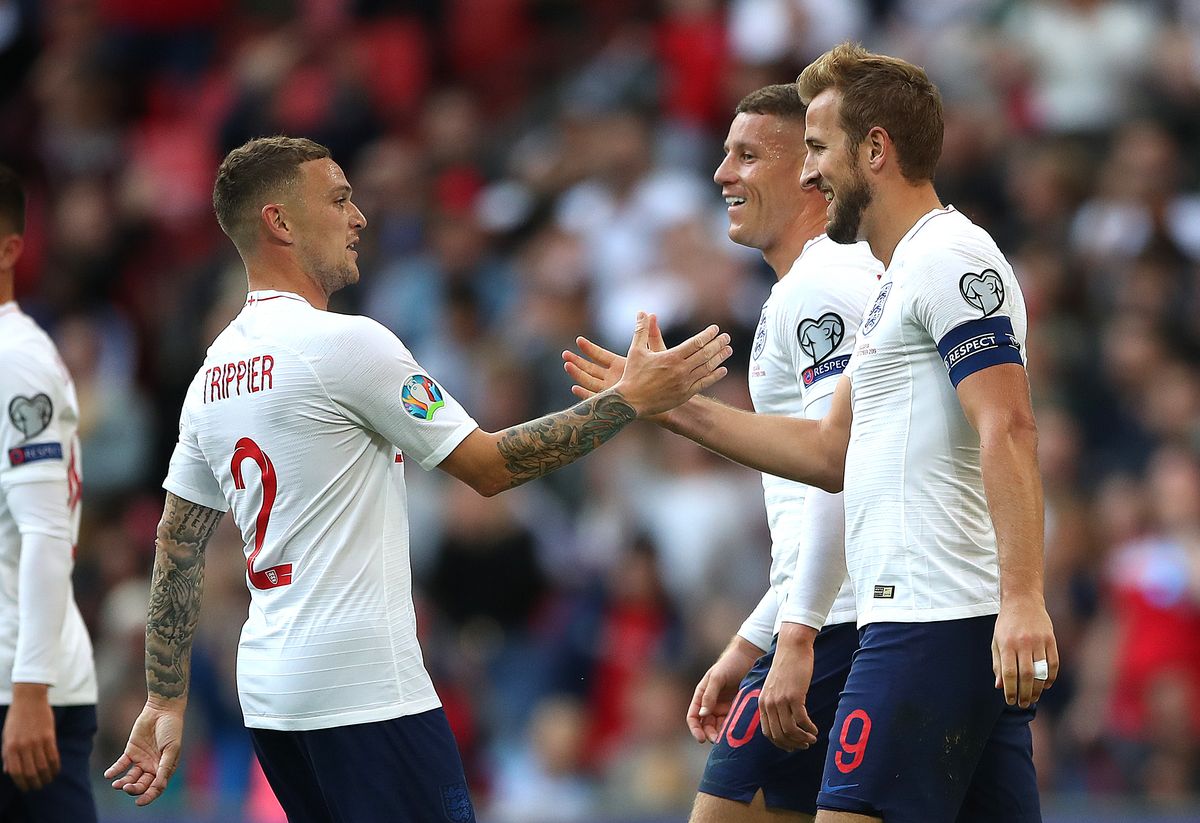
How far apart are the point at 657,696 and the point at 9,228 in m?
4.98

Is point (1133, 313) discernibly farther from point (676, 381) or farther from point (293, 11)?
point (293, 11)

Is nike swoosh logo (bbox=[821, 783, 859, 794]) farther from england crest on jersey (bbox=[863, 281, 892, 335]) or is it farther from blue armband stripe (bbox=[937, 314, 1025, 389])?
england crest on jersey (bbox=[863, 281, 892, 335])

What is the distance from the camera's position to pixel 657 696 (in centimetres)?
1025

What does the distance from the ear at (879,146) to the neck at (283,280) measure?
1.69 m

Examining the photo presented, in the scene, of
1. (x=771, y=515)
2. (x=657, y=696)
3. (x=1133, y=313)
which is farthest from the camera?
(x=1133, y=313)

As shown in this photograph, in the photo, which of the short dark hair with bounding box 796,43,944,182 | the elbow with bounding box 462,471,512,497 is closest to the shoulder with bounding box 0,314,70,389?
the elbow with bounding box 462,471,512,497

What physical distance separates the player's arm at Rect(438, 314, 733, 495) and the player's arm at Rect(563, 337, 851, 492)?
6.8 inches

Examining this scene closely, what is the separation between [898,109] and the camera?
16.9 feet

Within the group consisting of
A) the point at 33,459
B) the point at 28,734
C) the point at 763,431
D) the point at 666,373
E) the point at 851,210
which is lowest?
the point at 28,734

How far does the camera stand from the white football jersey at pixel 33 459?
247 inches

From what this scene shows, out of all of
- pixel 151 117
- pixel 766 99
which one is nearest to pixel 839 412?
pixel 766 99

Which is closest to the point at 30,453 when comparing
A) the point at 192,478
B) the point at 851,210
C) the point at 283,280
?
the point at 192,478

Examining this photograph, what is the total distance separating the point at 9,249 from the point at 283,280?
5.92 ft

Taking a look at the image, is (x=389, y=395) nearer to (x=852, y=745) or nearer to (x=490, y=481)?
(x=490, y=481)
